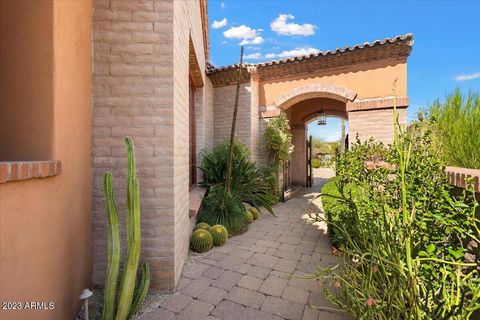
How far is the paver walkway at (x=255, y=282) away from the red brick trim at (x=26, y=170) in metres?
1.34

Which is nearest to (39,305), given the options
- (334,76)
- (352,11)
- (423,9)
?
(334,76)

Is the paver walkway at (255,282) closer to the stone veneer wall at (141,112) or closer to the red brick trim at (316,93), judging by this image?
the stone veneer wall at (141,112)

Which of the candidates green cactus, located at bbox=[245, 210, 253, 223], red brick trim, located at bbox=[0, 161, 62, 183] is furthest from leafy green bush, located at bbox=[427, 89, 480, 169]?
green cactus, located at bbox=[245, 210, 253, 223]

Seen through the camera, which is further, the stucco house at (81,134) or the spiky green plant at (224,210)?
the spiky green plant at (224,210)

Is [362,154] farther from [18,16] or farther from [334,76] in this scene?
[334,76]

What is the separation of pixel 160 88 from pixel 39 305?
5.82 feet

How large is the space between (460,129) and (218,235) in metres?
2.97

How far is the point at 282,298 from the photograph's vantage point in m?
2.12

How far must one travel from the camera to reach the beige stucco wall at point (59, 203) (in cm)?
116

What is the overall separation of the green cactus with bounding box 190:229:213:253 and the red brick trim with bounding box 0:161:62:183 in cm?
194

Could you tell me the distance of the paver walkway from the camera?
75.1 inches

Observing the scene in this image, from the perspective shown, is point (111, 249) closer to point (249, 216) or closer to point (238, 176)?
point (238, 176)

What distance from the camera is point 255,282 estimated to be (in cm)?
238

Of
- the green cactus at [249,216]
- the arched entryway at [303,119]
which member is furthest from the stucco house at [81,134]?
the arched entryway at [303,119]
